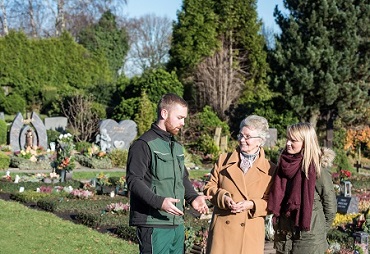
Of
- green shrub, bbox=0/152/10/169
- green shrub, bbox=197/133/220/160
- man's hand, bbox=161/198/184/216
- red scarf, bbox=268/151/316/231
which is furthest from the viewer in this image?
green shrub, bbox=197/133/220/160

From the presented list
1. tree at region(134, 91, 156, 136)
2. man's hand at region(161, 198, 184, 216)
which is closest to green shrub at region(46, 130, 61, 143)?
tree at region(134, 91, 156, 136)

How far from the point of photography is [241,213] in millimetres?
4590

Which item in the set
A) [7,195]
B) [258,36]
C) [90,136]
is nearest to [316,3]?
[258,36]

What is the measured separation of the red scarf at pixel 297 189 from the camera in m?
4.74

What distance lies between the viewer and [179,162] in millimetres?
4598

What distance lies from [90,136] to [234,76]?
374 inches

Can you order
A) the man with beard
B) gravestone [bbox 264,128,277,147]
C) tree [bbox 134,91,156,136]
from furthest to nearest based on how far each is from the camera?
tree [bbox 134,91,156,136], gravestone [bbox 264,128,277,147], the man with beard

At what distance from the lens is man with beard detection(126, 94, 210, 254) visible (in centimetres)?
436

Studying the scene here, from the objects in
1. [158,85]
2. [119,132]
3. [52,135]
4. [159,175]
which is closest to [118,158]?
[119,132]

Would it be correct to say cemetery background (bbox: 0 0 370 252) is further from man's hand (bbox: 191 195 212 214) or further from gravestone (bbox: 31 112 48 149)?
man's hand (bbox: 191 195 212 214)

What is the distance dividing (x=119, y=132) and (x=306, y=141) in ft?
63.8

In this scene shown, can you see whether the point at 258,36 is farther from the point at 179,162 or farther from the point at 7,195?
the point at 179,162

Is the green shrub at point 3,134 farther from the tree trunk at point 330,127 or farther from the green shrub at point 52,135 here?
the tree trunk at point 330,127

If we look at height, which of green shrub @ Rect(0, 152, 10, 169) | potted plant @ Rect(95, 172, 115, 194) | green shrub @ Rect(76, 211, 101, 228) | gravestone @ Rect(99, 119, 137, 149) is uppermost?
gravestone @ Rect(99, 119, 137, 149)
